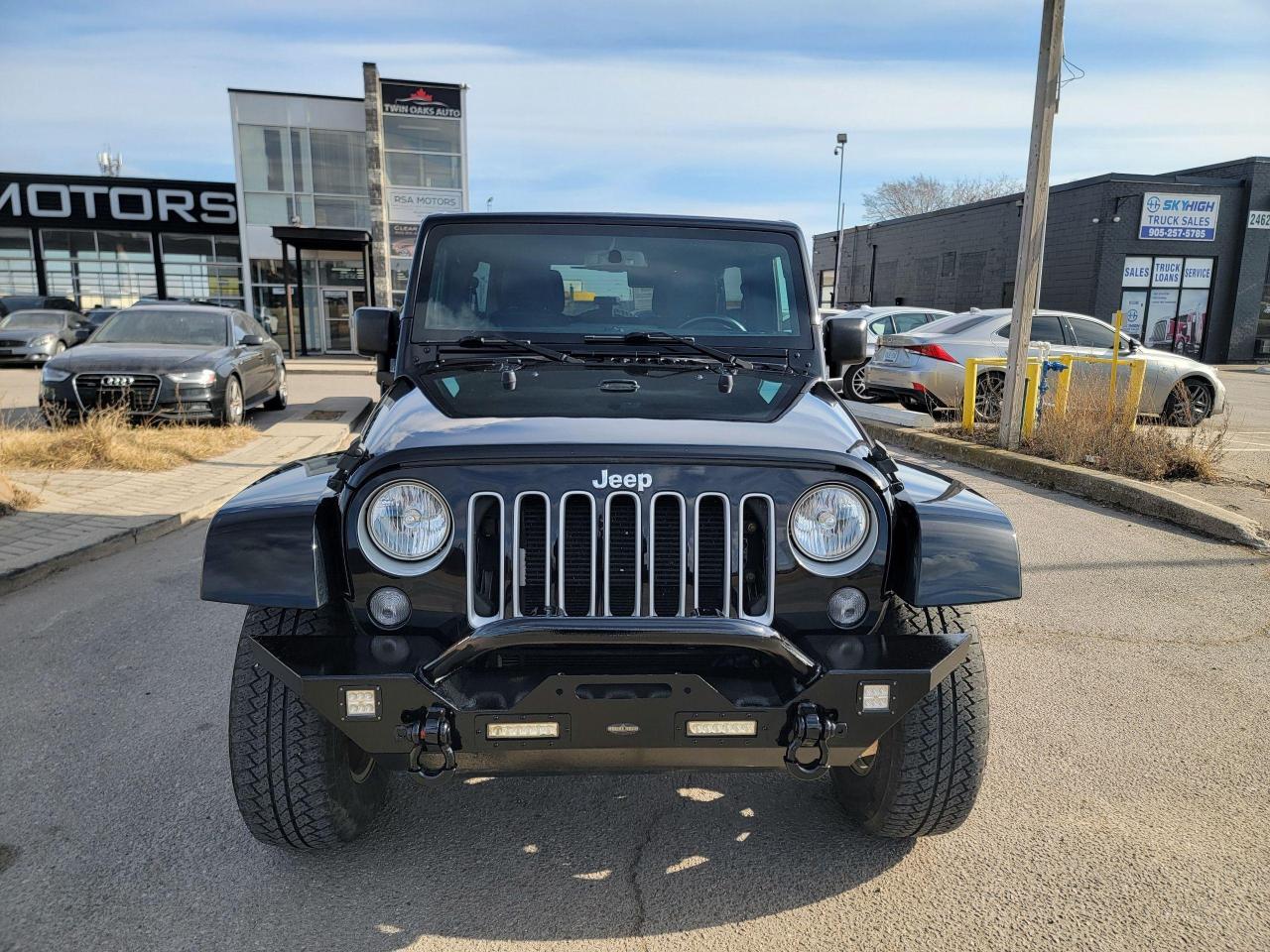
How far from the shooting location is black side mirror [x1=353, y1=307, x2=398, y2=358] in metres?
3.59

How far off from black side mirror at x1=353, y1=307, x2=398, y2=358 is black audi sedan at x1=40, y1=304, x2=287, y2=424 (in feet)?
22.1

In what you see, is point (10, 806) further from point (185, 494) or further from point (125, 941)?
point (185, 494)

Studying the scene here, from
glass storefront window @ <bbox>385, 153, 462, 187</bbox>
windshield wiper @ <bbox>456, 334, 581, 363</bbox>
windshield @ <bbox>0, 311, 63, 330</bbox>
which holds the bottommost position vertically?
windshield @ <bbox>0, 311, 63, 330</bbox>

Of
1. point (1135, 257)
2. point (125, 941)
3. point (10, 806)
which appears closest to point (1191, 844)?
point (125, 941)

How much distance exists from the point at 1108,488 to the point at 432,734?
272 inches

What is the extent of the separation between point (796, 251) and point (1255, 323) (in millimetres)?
32518

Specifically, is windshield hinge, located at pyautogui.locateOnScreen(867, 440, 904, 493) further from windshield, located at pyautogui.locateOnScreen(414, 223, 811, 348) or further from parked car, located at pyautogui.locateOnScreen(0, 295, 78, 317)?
parked car, located at pyautogui.locateOnScreen(0, 295, 78, 317)

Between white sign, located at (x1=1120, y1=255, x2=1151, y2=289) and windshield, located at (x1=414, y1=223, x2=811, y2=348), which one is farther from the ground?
white sign, located at (x1=1120, y1=255, x2=1151, y2=289)

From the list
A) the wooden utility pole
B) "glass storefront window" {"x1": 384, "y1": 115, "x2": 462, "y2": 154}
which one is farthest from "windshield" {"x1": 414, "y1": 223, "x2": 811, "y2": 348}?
"glass storefront window" {"x1": 384, "y1": 115, "x2": 462, "y2": 154}

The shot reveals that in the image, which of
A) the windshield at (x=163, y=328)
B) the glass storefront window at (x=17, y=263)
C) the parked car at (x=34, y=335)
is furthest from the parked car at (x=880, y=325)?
the glass storefront window at (x=17, y=263)

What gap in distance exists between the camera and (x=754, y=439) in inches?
92.3

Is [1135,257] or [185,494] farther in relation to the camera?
[1135,257]

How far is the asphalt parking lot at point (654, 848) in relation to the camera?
7.54 feet

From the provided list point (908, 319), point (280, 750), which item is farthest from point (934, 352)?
point (280, 750)
